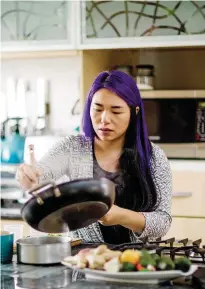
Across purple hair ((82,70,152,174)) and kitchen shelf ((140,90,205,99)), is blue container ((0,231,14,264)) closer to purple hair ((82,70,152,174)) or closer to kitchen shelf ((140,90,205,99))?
purple hair ((82,70,152,174))

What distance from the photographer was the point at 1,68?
4117mm

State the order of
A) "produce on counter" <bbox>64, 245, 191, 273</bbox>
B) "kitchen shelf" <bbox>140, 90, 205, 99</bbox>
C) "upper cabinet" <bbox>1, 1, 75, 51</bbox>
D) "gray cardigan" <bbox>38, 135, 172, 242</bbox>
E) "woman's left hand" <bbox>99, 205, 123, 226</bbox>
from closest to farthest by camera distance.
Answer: "produce on counter" <bbox>64, 245, 191, 273</bbox>
"woman's left hand" <bbox>99, 205, 123, 226</bbox>
"gray cardigan" <bbox>38, 135, 172, 242</bbox>
"kitchen shelf" <bbox>140, 90, 205, 99</bbox>
"upper cabinet" <bbox>1, 1, 75, 51</bbox>

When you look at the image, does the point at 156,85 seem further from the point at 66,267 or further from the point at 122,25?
the point at 66,267

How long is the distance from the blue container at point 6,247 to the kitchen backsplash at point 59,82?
6.88ft

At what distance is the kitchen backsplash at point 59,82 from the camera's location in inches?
156

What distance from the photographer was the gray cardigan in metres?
2.16

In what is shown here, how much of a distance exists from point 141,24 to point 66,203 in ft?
6.71

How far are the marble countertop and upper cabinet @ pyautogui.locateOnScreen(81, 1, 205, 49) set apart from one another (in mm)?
1975

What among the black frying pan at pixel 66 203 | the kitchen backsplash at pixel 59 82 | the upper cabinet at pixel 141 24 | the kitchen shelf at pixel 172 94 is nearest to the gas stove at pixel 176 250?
the black frying pan at pixel 66 203


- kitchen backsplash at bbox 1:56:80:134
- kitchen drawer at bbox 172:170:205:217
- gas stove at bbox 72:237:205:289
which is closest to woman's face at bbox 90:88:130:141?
gas stove at bbox 72:237:205:289

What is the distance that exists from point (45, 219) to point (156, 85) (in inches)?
86.4

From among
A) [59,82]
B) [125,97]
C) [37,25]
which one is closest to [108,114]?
[125,97]

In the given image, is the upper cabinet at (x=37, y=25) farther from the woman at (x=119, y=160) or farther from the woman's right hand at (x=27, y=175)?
the woman's right hand at (x=27, y=175)

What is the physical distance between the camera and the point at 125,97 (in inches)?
87.3
